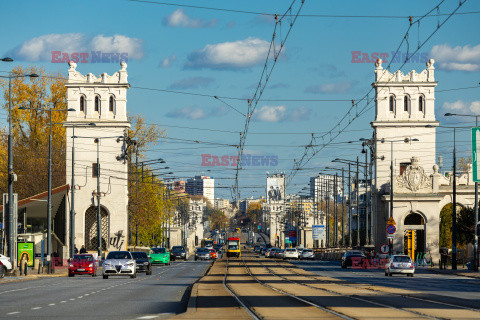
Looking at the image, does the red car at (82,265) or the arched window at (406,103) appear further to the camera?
the arched window at (406,103)

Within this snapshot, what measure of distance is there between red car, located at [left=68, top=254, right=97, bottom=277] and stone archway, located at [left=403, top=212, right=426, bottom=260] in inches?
1591

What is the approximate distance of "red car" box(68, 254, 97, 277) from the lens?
172 ft

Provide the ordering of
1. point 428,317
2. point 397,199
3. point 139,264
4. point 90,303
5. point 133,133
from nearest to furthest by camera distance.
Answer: point 428,317, point 90,303, point 139,264, point 397,199, point 133,133

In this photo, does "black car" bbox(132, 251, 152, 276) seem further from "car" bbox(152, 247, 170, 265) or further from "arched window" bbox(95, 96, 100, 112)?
"arched window" bbox(95, 96, 100, 112)

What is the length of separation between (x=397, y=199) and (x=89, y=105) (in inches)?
1313

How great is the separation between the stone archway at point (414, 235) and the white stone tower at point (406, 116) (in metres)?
7.86

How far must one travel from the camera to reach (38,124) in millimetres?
88438

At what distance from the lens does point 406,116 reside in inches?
3693

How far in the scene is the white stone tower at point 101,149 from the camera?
8956 cm

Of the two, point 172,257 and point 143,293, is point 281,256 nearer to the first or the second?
point 172,257

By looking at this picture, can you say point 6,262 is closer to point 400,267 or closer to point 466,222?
point 400,267

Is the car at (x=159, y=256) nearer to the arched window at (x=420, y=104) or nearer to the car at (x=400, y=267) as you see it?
the car at (x=400, y=267)

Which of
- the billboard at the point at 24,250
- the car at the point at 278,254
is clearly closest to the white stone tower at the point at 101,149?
the car at the point at 278,254

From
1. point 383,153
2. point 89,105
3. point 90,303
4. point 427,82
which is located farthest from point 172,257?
point 90,303
